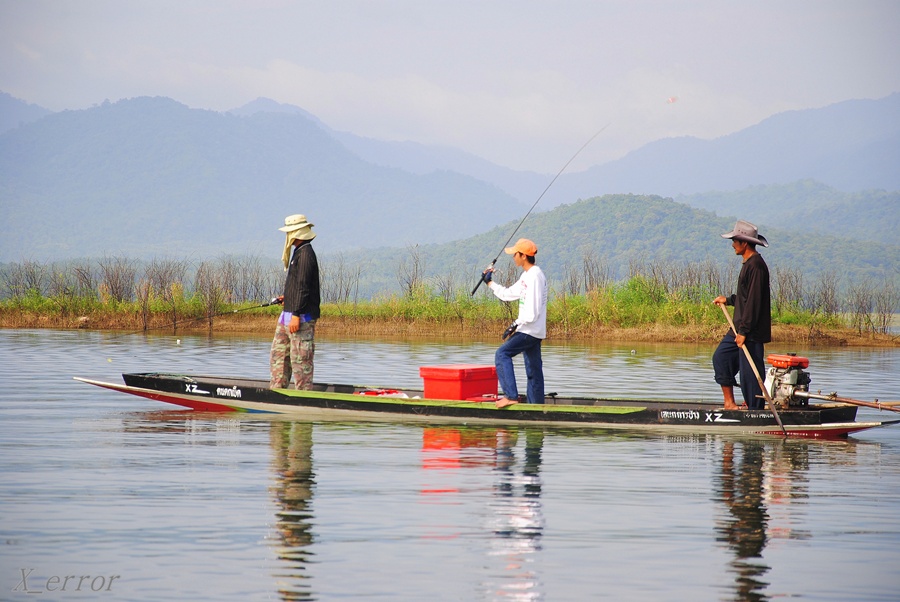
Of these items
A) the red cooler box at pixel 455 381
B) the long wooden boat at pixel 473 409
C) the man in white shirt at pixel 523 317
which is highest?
the man in white shirt at pixel 523 317

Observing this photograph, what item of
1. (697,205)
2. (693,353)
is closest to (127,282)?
(693,353)

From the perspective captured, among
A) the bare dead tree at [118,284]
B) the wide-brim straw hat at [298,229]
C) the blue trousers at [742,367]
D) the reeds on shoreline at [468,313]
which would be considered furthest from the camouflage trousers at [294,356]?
the bare dead tree at [118,284]

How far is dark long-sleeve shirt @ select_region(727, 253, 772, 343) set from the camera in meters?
10.5

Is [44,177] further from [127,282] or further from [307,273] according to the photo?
[307,273]

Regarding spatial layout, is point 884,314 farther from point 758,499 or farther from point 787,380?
point 758,499

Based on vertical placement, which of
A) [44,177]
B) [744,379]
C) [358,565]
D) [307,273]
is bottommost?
[358,565]

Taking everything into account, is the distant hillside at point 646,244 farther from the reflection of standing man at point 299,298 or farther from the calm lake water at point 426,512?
the calm lake water at point 426,512

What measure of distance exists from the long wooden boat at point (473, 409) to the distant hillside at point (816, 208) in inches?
4383

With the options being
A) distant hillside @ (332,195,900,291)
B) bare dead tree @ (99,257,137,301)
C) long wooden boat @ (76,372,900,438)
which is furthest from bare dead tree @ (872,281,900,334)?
distant hillside @ (332,195,900,291)

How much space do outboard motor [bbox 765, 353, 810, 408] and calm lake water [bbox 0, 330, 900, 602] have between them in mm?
450

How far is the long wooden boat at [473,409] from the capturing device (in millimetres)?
10797

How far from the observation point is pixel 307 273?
11.6 meters

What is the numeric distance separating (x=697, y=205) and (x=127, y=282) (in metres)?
158

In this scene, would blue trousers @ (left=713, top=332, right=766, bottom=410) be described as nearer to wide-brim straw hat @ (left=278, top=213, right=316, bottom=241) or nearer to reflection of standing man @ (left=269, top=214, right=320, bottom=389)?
reflection of standing man @ (left=269, top=214, right=320, bottom=389)
